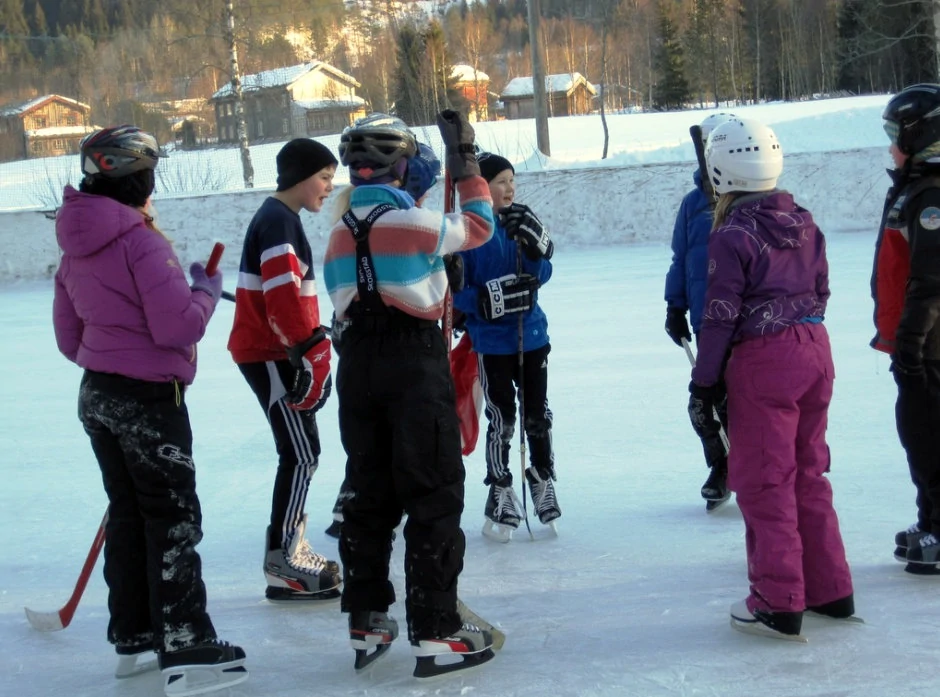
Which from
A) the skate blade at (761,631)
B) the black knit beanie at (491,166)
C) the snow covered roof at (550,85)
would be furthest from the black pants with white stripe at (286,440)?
the snow covered roof at (550,85)

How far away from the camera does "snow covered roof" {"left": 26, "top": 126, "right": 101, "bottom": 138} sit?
27297 millimetres

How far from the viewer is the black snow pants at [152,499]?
2932mm

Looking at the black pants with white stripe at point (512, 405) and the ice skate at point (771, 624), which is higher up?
the black pants with white stripe at point (512, 405)

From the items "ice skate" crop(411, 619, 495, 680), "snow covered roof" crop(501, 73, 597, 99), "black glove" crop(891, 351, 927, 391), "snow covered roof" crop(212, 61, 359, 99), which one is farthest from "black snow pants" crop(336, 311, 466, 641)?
"snow covered roof" crop(501, 73, 597, 99)

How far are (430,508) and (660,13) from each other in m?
42.5

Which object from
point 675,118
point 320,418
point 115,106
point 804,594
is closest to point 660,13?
point 675,118

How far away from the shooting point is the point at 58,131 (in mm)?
27766

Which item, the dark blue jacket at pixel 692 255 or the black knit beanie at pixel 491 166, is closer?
the black knit beanie at pixel 491 166

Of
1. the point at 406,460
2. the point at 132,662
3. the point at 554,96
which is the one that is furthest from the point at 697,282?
the point at 554,96

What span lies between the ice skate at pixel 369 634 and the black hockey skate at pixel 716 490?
1.74m

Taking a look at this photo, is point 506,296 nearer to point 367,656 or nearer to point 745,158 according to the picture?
point 745,158

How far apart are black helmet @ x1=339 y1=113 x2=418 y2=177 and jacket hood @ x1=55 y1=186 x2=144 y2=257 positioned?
62 cm

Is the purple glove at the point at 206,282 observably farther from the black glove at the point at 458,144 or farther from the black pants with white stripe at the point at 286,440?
the black glove at the point at 458,144

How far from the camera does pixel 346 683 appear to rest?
304cm
